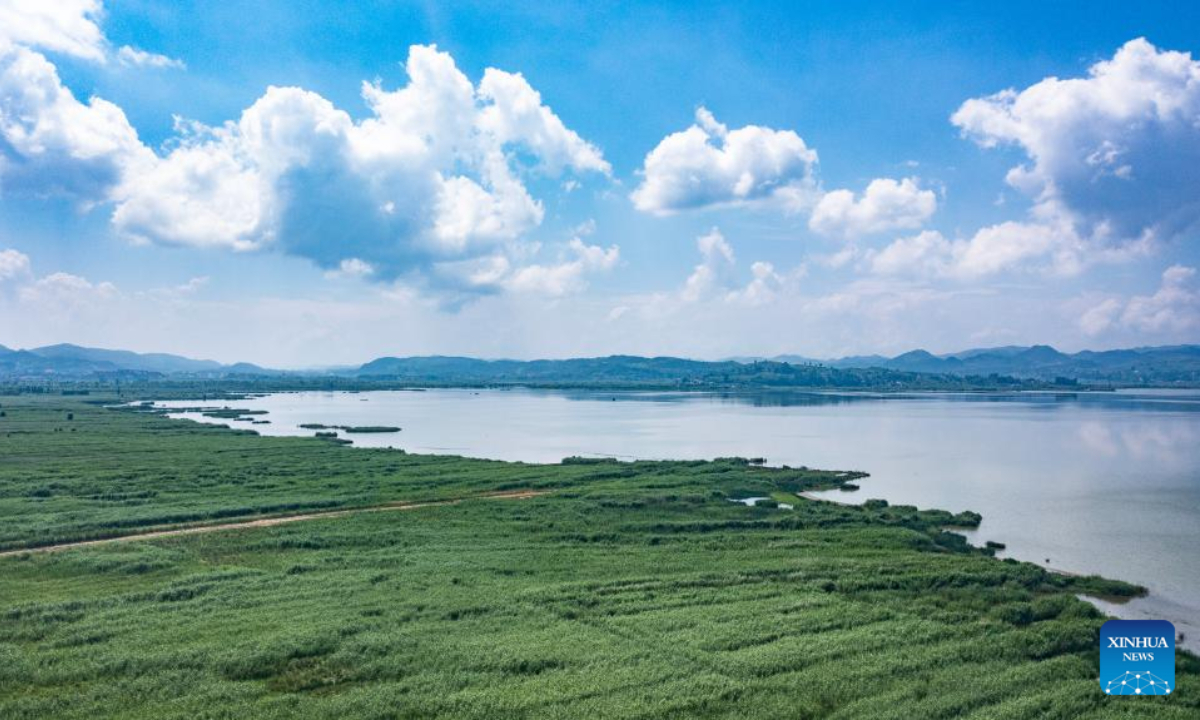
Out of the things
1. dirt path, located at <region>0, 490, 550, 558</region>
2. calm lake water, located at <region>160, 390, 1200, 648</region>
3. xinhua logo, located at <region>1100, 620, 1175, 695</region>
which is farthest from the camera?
calm lake water, located at <region>160, 390, 1200, 648</region>

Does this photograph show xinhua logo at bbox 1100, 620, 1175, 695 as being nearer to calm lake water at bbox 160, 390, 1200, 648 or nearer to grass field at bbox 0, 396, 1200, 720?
grass field at bbox 0, 396, 1200, 720

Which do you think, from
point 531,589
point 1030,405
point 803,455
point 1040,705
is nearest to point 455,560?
point 531,589

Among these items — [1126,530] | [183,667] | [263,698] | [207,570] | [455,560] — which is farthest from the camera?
[1126,530]

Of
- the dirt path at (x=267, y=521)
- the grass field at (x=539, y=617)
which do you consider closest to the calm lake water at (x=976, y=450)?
the grass field at (x=539, y=617)

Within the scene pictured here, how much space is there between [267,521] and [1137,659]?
38.8 meters

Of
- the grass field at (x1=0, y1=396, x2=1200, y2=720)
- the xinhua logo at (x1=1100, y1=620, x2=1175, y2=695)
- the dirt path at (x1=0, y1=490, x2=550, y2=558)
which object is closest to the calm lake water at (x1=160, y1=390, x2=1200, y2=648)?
the grass field at (x1=0, y1=396, x2=1200, y2=720)

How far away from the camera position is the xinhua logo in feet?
65.0

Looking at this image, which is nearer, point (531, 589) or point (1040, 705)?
point (1040, 705)

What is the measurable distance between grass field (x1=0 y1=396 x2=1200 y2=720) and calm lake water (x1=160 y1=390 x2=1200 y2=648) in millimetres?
5161

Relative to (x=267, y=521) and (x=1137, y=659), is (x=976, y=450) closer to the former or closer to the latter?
(x=1137, y=659)

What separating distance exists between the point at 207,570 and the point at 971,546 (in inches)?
1401

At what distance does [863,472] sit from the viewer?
6272 centimetres

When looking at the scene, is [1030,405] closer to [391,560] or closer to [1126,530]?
[1126,530]

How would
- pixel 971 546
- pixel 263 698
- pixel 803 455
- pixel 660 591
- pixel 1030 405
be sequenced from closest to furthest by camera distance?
1. pixel 263 698
2. pixel 660 591
3. pixel 971 546
4. pixel 803 455
5. pixel 1030 405
